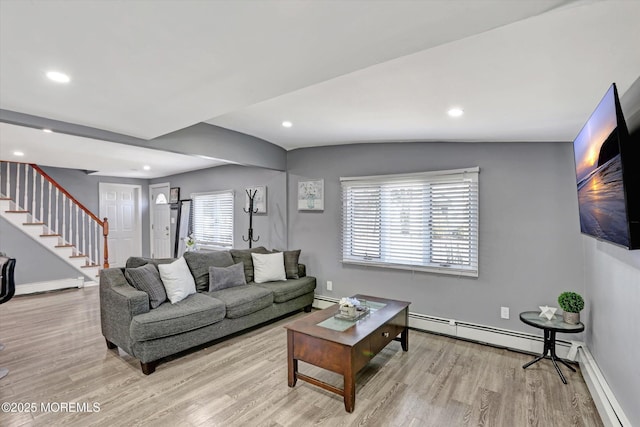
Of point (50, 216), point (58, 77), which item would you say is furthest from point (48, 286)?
point (58, 77)

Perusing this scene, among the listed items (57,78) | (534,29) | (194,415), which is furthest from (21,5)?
(194,415)

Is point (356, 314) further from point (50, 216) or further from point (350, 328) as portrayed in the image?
point (50, 216)

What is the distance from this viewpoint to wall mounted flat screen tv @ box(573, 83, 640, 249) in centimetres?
141

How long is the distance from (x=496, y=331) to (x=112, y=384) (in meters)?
3.72

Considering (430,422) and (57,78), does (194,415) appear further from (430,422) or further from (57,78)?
(57,78)

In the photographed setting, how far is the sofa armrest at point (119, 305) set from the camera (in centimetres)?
286

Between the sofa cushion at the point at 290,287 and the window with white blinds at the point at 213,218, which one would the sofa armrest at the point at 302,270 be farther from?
the window with white blinds at the point at 213,218

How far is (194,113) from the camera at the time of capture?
2682 millimetres

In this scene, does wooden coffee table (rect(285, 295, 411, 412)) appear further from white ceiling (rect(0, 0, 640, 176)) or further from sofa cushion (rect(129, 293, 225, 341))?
white ceiling (rect(0, 0, 640, 176))

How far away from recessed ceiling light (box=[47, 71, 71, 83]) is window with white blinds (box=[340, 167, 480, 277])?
10.4 feet

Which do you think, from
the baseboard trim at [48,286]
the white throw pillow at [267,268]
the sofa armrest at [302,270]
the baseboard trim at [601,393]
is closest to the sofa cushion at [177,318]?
the white throw pillow at [267,268]

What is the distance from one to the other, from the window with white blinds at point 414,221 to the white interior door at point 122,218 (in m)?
6.00

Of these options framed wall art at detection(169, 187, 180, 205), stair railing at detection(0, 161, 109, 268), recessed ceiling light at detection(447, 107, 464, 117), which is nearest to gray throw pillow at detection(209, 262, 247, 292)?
recessed ceiling light at detection(447, 107, 464, 117)

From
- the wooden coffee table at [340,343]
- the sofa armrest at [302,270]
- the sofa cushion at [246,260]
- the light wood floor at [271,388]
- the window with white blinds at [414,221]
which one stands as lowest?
the light wood floor at [271,388]
